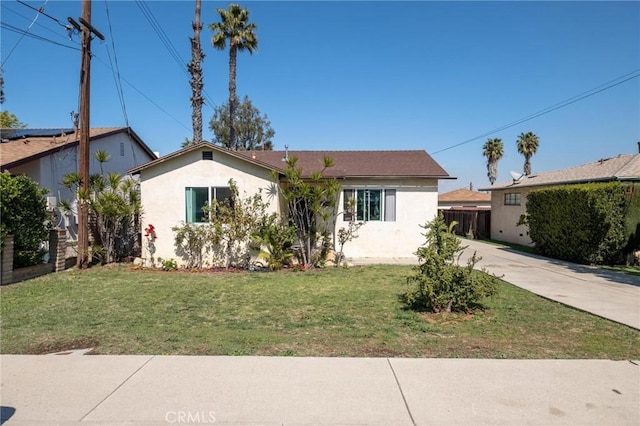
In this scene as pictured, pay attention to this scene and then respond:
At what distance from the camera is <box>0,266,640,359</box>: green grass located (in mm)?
5039

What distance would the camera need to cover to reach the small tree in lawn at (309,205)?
462 inches

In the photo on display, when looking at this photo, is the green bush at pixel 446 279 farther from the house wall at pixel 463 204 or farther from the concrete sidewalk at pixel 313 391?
the house wall at pixel 463 204

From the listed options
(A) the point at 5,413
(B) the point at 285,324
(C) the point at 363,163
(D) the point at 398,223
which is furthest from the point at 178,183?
(A) the point at 5,413

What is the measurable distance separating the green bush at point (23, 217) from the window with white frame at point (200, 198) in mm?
3781

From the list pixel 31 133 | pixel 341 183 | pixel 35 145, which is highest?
pixel 31 133

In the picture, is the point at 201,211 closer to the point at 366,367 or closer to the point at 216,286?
the point at 216,286

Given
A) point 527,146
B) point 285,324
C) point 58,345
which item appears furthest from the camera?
point 527,146

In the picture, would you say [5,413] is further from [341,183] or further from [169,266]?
[341,183]

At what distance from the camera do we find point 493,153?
1935 inches

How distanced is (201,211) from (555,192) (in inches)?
512

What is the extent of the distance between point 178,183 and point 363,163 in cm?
726

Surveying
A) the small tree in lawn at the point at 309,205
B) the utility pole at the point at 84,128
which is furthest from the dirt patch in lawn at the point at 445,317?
the utility pole at the point at 84,128

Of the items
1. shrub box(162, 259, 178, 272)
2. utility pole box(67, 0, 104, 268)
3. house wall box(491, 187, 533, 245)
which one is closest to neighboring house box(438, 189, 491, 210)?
house wall box(491, 187, 533, 245)

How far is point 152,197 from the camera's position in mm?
12242
